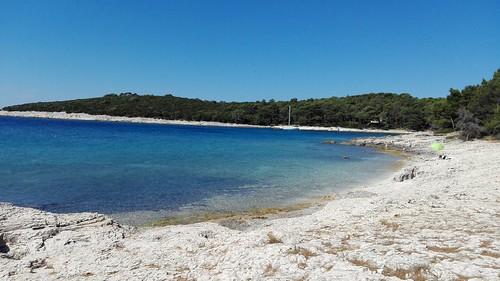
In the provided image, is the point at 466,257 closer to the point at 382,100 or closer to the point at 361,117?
the point at 361,117

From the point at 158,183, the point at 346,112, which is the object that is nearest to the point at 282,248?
the point at 158,183

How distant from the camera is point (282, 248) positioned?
8078 millimetres

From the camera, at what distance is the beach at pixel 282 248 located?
6789mm

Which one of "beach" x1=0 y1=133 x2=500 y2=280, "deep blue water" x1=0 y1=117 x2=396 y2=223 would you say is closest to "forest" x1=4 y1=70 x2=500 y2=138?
"deep blue water" x1=0 y1=117 x2=396 y2=223

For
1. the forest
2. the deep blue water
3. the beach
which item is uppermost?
the forest

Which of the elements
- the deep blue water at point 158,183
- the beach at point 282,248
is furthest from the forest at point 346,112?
the beach at point 282,248

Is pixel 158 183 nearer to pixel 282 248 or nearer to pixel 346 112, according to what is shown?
pixel 282 248

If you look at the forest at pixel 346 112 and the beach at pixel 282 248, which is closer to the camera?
the beach at pixel 282 248

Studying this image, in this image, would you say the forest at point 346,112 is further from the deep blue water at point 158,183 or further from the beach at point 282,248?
the beach at point 282,248

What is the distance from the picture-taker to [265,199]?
20047 millimetres

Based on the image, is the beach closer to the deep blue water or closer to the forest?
the deep blue water

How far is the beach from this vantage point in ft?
22.3

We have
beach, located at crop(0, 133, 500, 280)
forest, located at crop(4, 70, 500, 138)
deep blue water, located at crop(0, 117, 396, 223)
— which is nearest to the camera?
beach, located at crop(0, 133, 500, 280)

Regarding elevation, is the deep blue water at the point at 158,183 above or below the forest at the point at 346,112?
below
